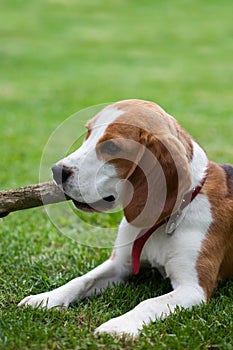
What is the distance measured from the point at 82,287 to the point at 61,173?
94 centimetres

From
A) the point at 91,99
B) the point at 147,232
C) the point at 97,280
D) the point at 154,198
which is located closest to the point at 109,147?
the point at 154,198

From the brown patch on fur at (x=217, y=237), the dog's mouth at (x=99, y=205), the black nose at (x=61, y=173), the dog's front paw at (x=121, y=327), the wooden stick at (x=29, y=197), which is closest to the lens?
the dog's front paw at (x=121, y=327)

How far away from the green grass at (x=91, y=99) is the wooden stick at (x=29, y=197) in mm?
627

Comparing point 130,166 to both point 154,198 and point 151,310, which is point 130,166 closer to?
point 154,198

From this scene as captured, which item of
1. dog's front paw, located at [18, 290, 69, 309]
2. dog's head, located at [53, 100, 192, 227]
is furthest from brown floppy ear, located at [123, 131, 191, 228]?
dog's front paw, located at [18, 290, 69, 309]

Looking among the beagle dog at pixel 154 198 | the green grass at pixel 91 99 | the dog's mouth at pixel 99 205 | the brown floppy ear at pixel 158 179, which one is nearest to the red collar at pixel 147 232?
the beagle dog at pixel 154 198

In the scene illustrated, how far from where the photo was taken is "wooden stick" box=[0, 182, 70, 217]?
4.58 m

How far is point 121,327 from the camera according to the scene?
12.9 ft

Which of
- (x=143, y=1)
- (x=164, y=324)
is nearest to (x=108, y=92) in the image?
(x=164, y=324)

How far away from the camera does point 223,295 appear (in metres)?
4.66

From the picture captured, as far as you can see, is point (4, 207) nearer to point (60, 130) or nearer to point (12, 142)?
point (60, 130)

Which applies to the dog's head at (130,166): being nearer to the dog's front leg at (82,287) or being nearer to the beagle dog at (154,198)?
the beagle dog at (154,198)

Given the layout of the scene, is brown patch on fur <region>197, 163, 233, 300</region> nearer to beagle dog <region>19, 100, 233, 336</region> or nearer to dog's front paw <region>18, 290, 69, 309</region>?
beagle dog <region>19, 100, 233, 336</region>

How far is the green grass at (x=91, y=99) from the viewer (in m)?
4.04
